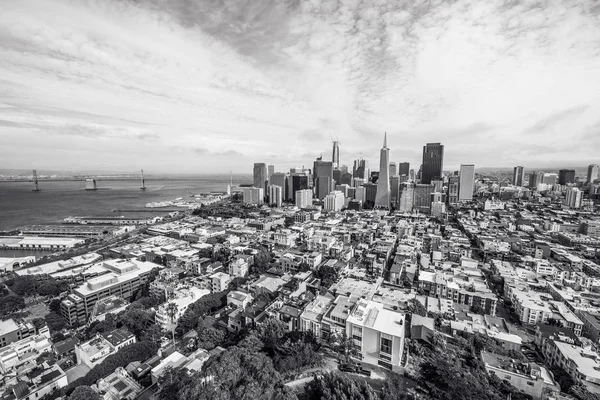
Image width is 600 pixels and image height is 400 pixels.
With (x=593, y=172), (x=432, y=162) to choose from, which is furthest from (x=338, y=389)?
(x=593, y=172)

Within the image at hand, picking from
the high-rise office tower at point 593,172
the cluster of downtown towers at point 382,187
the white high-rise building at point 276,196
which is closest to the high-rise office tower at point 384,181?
the cluster of downtown towers at point 382,187

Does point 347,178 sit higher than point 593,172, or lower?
lower

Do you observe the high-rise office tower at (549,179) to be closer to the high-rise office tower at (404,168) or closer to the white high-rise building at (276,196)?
the high-rise office tower at (404,168)

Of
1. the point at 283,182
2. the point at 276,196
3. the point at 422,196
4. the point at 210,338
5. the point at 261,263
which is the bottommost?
the point at 210,338

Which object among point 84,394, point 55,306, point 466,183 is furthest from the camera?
point 466,183

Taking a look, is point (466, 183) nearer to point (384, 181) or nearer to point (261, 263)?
point (384, 181)

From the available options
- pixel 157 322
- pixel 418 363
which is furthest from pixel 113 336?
pixel 418 363

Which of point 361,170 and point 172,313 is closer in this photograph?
point 172,313

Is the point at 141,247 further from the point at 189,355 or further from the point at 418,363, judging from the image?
the point at 418,363
